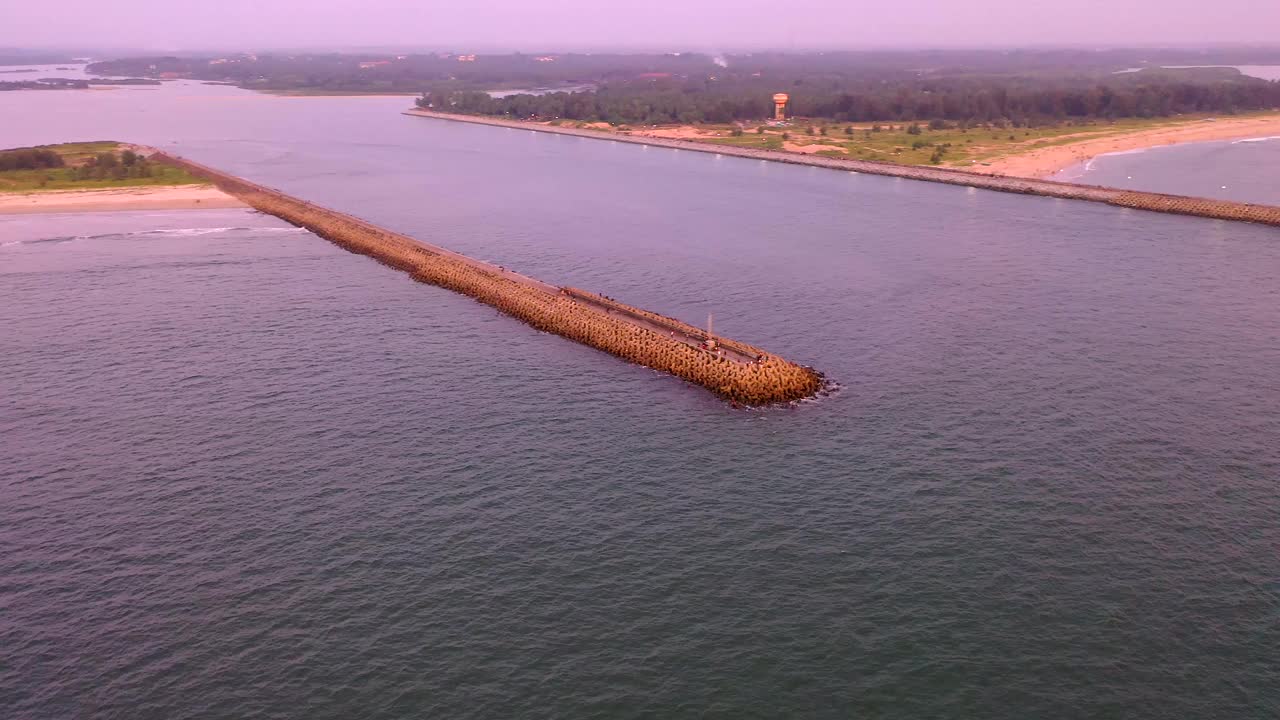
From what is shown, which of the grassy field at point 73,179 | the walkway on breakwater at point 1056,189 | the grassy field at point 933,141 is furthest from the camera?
the grassy field at point 933,141

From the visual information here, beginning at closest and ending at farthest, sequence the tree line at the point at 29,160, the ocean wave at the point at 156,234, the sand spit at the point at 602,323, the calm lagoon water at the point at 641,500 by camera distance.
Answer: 1. the calm lagoon water at the point at 641,500
2. the sand spit at the point at 602,323
3. the ocean wave at the point at 156,234
4. the tree line at the point at 29,160

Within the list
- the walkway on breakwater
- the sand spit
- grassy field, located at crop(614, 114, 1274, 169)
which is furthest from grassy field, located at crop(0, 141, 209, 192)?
grassy field, located at crop(614, 114, 1274, 169)

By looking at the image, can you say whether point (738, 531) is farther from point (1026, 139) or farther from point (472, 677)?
point (1026, 139)

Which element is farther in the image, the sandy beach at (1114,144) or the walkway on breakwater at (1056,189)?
the sandy beach at (1114,144)

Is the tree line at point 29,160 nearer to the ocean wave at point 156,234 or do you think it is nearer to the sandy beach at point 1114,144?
the ocean wave at point 156,234

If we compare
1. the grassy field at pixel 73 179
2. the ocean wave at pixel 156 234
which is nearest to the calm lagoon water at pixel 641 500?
the ocean wave at pixel 156 234

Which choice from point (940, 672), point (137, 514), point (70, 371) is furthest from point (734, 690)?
point (70, 371)
